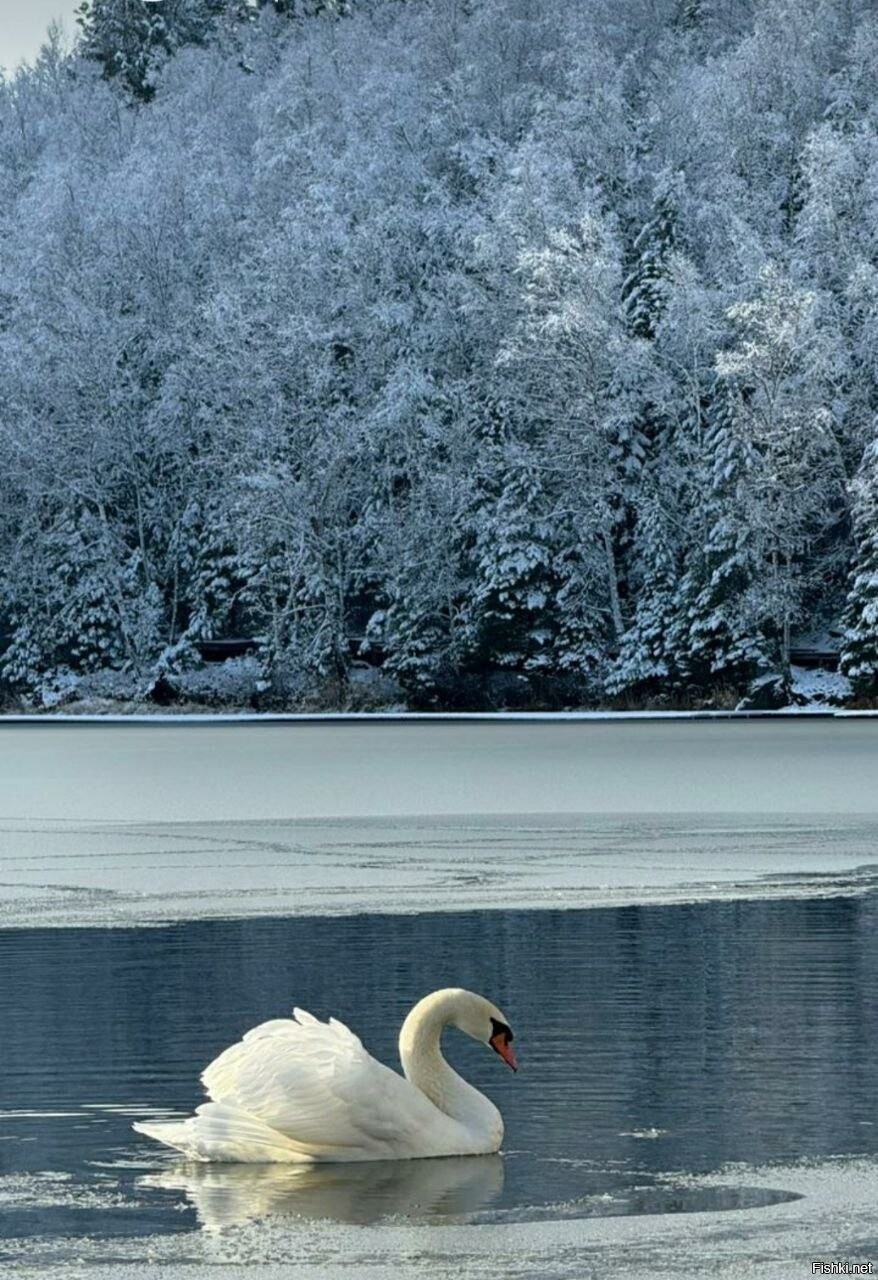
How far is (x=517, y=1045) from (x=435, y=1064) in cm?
241

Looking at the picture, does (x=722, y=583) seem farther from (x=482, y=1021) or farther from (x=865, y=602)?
(x=482, y=1021)

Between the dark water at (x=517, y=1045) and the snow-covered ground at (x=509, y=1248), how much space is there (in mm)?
164

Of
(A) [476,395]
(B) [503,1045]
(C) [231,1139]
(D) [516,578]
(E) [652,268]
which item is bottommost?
(C) [231,1139]

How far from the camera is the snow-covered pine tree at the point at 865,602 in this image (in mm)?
64688

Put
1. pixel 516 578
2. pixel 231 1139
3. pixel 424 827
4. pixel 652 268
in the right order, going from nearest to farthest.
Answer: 1. pixel 231 1139
2. pixel 424 827
3. pixel 516 578
4. pixel 652 268

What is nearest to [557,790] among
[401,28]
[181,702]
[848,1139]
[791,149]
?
[848,1139]

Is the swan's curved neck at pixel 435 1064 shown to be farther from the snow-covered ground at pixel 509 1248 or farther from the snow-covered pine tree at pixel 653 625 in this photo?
the snow-covered pine tree at pixel 653 625

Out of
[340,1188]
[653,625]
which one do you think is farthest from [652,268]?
[340,1188]

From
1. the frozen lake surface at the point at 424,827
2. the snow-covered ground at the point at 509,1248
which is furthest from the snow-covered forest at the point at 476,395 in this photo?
the snow-covered ground at the point at 509,1248

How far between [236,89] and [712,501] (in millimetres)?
42290

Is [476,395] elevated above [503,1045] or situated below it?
above

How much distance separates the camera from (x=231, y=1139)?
27.9 ft

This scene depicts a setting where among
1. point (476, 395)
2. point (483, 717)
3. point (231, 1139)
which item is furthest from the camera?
point (476, 395)

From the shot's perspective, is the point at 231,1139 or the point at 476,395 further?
the point at 476,395
